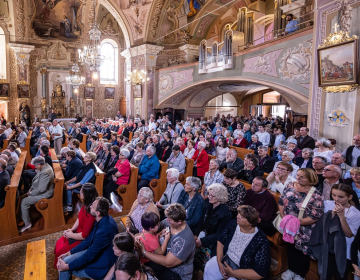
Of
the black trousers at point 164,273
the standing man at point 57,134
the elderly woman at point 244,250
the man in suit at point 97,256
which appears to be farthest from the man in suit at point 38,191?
the standing man at point 57,134

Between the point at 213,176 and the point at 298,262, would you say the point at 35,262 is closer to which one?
the point at 213,176

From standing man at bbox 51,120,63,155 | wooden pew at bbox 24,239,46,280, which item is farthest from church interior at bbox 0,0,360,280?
Answer: standing man at bbox 51,120,63,155

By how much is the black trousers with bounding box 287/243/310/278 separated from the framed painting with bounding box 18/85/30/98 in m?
17.3

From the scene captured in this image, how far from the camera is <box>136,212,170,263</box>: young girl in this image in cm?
236

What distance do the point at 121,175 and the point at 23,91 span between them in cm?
1446

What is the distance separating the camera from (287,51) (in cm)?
754

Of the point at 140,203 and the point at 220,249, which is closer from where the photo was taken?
the point at 220,249

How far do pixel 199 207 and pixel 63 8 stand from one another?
701 inches

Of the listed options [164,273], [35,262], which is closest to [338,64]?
[164,273]

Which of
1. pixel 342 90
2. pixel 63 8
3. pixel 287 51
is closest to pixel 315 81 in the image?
pixel 342 90

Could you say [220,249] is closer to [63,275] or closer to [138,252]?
[138,252]

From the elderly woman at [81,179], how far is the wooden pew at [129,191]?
1.92ft

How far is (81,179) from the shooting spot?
14.3 ft

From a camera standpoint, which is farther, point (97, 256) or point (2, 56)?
point (2, 56)
